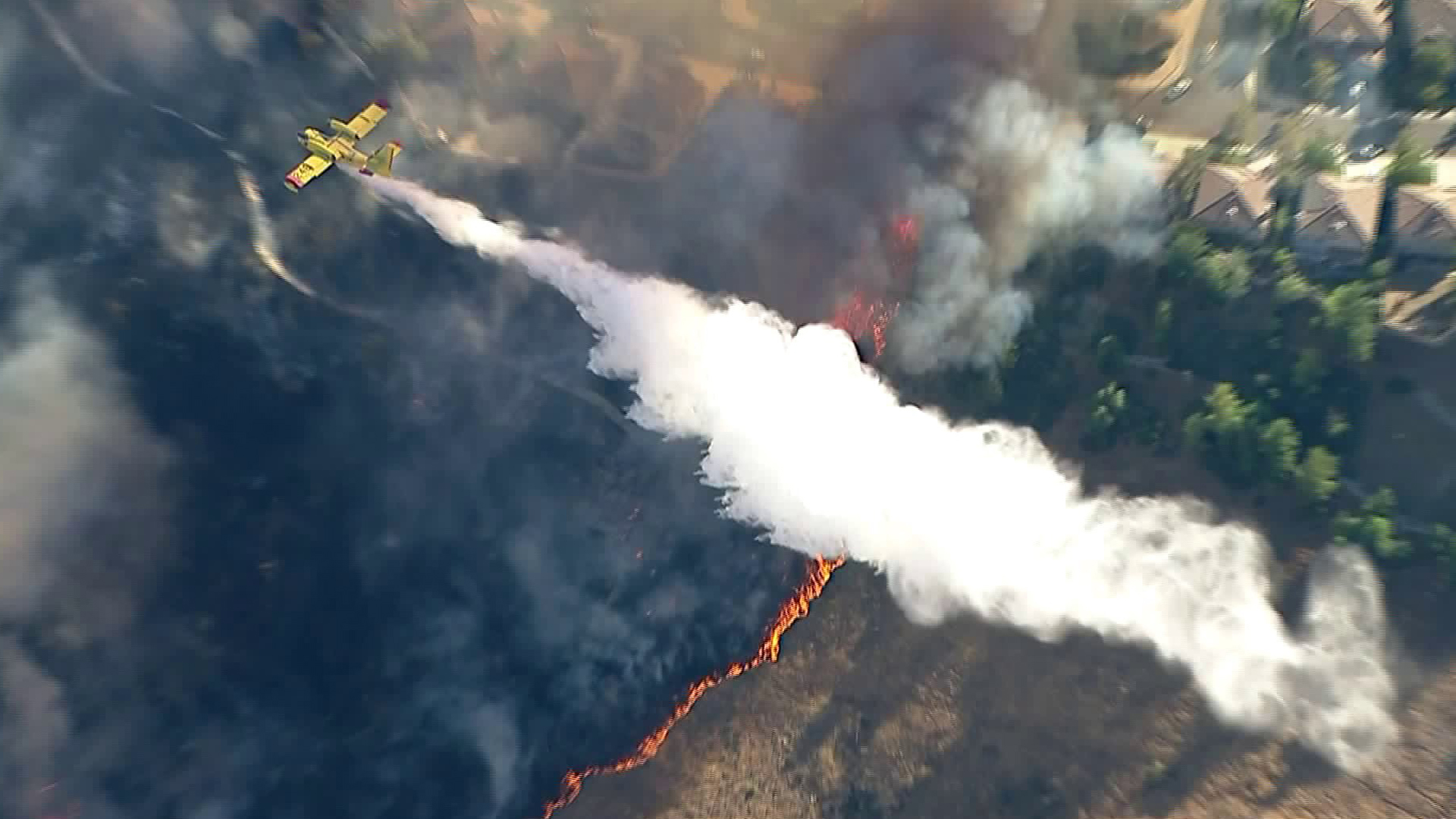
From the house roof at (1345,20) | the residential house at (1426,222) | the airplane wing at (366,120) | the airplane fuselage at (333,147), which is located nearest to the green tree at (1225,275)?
the residential house at (1426,222)

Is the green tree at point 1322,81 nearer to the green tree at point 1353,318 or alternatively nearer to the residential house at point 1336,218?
the residential house at point 1336,218

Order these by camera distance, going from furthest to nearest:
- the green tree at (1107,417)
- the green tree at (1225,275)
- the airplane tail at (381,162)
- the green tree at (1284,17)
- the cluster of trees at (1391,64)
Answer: the green tree at (1284,17)
the cluster of trees at (1391,64)
the green tree at (1225,275)
the green tree at (1107,417)
the airplane tail at (381,162)

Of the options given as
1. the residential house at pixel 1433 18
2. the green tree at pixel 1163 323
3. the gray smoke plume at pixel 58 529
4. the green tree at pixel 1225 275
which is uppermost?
the residential house at pixel 1433 18

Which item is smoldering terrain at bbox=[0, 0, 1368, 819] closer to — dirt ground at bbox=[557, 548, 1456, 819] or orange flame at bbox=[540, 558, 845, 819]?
orange flame at bbox=[540, 558, 845, 819]

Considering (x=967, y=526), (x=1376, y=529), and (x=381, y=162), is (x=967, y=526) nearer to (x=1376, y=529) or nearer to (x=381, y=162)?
(x=1376, y=529)

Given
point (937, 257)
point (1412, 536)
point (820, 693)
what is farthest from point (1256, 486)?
point (820, 693)

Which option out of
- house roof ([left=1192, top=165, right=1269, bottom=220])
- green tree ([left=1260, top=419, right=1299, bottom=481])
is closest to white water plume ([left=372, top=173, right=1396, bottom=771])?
green tree ([left=1260, top=419, right=1299, bottom=481])
